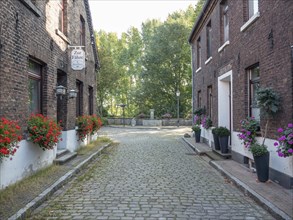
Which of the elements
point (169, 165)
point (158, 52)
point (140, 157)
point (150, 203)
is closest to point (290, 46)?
point (150, 203)

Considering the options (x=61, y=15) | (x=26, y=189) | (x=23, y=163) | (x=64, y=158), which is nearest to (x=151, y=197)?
(x=26, y=189)

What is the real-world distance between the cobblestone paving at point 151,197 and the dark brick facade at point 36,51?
2.14 metres

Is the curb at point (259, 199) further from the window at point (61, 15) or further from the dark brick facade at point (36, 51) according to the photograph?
the window at point (61, 15)

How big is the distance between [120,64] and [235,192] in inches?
1862

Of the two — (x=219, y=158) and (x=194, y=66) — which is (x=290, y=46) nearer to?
(x=219, y=158)

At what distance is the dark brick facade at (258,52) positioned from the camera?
245 inches

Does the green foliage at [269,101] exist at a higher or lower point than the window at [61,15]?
A: lower

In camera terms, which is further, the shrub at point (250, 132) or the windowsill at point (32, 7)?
the shrub at point (250, 132)

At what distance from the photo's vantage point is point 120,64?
172 ft

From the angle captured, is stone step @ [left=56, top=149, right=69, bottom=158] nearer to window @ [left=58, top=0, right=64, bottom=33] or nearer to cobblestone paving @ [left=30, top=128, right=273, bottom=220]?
cobblestone paving @ [left=30, top=128, right=273, bottom=220]

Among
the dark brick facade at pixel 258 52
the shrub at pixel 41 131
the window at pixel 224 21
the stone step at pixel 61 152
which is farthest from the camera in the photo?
the window at pixel 224 21

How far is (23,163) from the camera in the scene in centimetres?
698

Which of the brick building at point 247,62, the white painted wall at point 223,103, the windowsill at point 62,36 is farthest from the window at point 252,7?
the windowsill at point 62,36

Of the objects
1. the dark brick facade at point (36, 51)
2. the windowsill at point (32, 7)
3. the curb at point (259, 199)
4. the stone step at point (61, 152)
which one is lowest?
the curb at point (259, 199)
